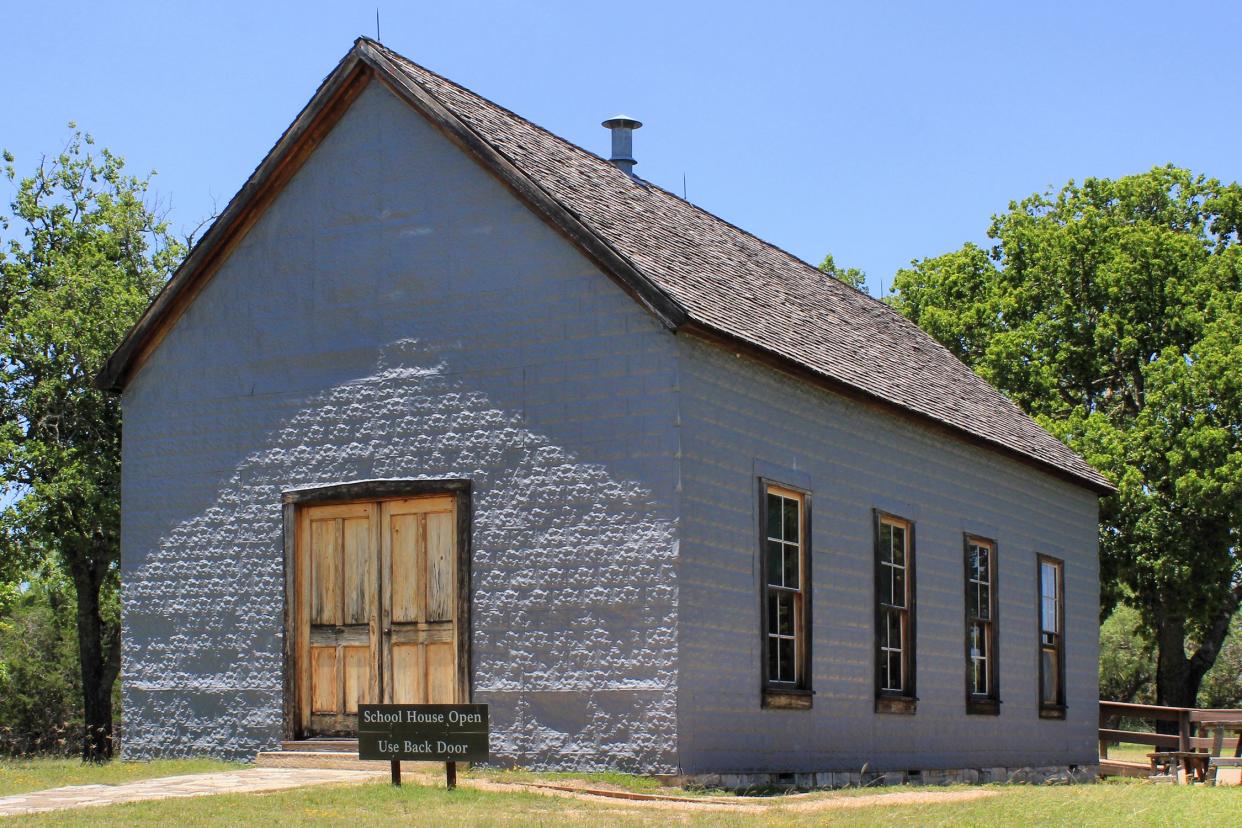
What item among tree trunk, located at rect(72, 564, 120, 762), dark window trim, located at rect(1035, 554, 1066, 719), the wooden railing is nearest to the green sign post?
dark window trim, located at rect(1035, 554, 1066, 719)

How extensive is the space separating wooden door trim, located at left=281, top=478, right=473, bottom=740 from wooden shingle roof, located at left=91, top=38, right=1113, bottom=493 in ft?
9.13

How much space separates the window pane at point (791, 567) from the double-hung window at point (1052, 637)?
8036 mm

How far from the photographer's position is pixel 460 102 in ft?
58.2

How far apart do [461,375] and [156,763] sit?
203 inches

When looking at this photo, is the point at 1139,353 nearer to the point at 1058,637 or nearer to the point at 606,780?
the point at 1058,637

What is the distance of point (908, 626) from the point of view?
19750 mm

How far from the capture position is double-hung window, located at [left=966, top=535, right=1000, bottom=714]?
2152cm

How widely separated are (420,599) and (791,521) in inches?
154

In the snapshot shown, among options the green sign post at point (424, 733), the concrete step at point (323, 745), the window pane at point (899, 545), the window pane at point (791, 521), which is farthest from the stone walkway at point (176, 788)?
the window pane at point (899, 545)

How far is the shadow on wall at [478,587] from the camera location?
49.5ft

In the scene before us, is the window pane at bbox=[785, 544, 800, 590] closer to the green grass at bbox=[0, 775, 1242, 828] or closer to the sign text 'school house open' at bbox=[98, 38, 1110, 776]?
the sign text 'school house open' at bbox=[98, 38, 1110, 776]

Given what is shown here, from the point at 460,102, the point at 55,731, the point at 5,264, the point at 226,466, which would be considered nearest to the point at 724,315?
the point at 460,102

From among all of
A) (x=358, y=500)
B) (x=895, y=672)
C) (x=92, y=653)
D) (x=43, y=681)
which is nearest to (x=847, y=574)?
(x=895, y=672)

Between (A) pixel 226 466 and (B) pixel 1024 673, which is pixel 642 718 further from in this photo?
(B) pixel 1024 673
